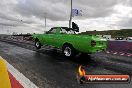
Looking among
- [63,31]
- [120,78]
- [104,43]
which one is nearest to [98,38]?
[104,43]

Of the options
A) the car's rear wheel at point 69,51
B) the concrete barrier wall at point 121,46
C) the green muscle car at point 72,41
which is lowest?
the concrete barrier wall at point 121,46

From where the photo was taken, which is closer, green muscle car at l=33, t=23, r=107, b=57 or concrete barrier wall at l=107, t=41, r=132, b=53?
green muscle car at l=33, t=23, r=107, b=57

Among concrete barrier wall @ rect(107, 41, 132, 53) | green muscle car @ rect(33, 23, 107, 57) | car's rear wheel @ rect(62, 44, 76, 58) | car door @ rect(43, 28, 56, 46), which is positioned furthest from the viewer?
concrete barrier wall @ rect(107, 41, 132, 53)

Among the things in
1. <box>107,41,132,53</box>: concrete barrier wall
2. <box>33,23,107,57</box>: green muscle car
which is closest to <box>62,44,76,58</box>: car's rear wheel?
<box>33,23,107,57</box>: green muscle car

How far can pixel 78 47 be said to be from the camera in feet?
41.3

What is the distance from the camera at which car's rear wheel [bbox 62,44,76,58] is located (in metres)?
13.0

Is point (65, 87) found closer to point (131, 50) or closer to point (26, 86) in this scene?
point (26, 86)

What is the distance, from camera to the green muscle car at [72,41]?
1209 cm

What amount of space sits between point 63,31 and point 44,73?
245 inches

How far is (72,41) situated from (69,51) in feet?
2.30

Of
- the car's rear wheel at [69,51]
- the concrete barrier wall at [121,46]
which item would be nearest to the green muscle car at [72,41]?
the car's rear wheel at [69,51]

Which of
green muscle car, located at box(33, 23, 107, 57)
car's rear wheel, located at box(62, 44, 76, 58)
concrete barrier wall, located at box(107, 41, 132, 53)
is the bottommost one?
concrete barrier wall, located at box(107, 41, 132, 53)

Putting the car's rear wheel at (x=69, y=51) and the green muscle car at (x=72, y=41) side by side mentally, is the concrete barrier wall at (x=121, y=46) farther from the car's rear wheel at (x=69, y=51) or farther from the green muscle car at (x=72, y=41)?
the car's rear wheel at (x=69, y=51)

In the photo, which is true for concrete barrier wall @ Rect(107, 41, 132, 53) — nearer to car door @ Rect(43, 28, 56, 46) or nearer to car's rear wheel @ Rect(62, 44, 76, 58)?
car door @ Rect(43, 28, 56, 46)
